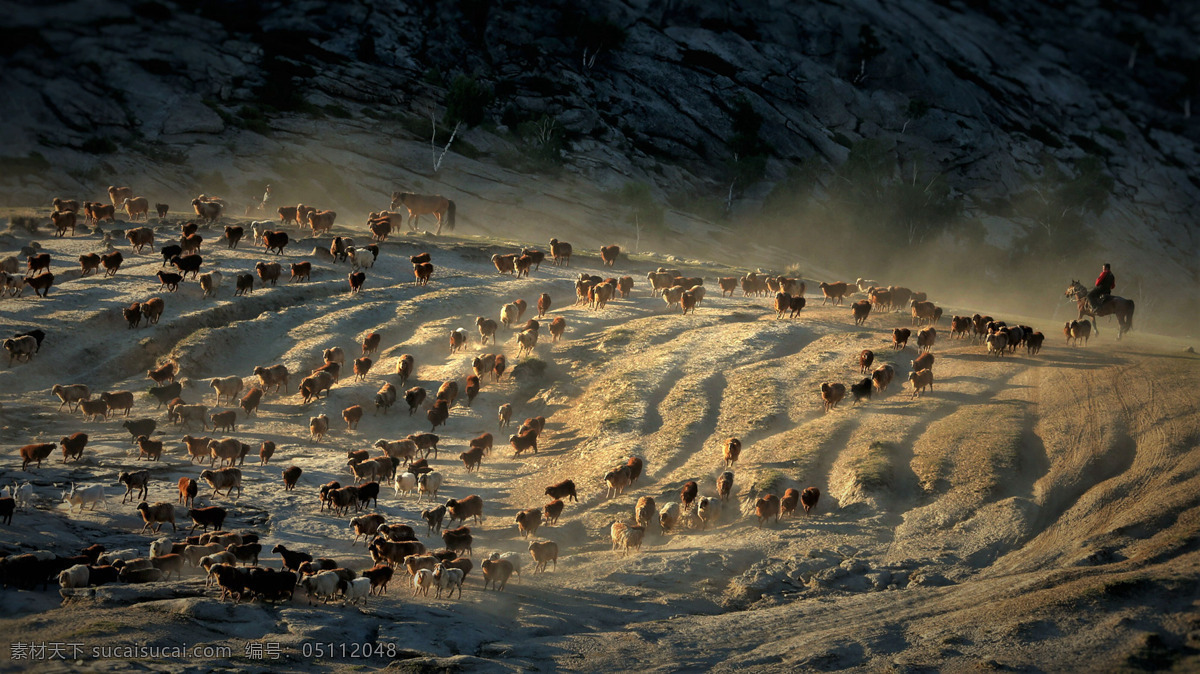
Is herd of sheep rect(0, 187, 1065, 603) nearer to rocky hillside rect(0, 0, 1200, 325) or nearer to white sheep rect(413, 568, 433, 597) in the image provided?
white sheep rect(413, 568, 433, 597)

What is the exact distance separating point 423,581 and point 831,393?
17312 millimetres

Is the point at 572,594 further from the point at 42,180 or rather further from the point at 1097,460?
the point at 42,180

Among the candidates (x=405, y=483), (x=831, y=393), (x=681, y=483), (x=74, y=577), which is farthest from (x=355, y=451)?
(x=831, y=393)

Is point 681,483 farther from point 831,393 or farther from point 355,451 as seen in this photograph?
point 355,451

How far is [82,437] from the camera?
1089 inches

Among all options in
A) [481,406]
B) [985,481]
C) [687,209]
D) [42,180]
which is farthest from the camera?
[687,209]

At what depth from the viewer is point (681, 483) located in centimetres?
2805

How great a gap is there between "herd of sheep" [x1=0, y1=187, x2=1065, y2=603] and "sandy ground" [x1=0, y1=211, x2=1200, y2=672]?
527 millimetres

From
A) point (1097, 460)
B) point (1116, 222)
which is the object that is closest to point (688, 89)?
point (1116, 222)

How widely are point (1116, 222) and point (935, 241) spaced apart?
89.9 feet

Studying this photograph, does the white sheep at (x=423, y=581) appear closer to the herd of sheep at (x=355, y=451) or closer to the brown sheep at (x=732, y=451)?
the herd of sheep at (x=355, y=451)

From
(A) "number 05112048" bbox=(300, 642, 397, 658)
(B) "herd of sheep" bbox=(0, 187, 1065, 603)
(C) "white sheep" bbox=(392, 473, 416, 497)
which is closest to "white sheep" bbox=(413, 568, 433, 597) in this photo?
(B) "herd of sheep" bbox=(0, 187, 1065, 603)

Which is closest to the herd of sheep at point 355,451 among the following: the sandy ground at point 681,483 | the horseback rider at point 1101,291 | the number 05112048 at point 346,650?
the sandy ground at point 681,483

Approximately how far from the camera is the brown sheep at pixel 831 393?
105ft
